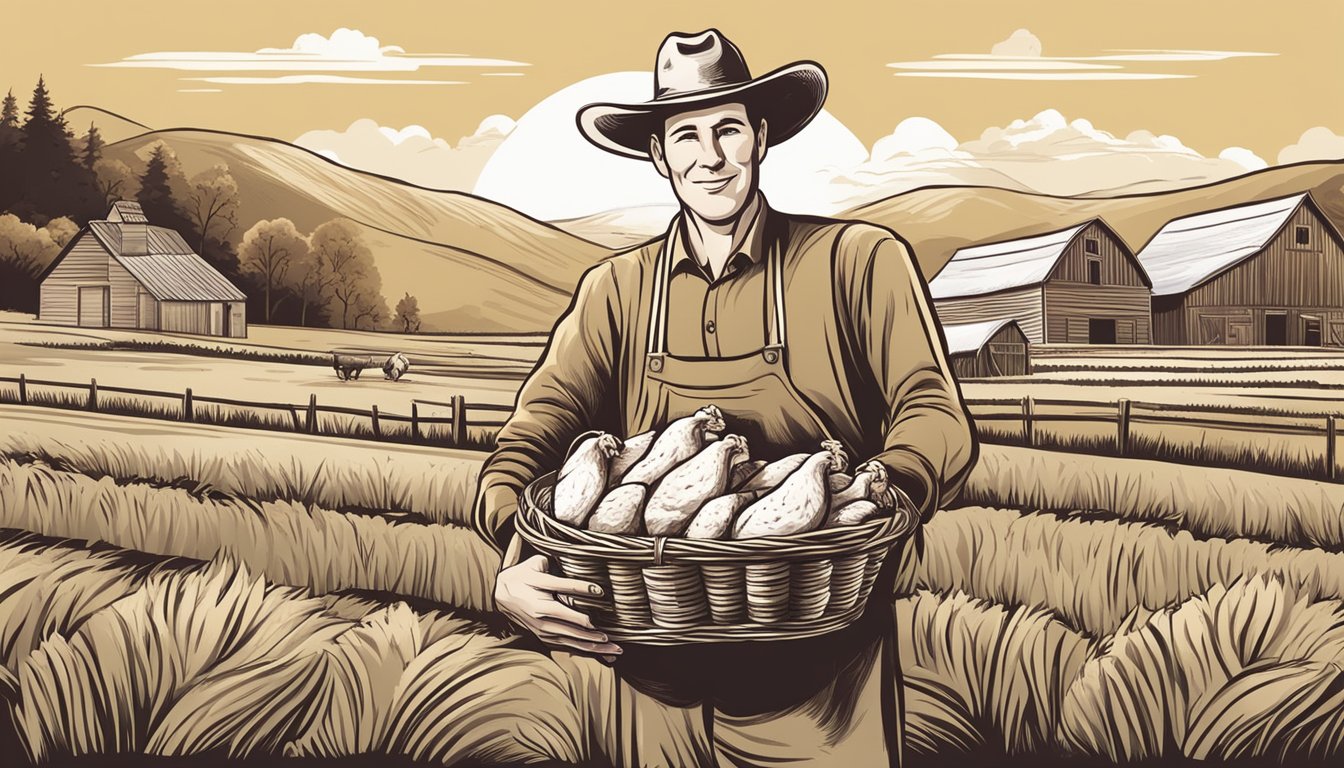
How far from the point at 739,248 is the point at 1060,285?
1448 millimetres

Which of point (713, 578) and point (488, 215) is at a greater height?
point (488, 215)

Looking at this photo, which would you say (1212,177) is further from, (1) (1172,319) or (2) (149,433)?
(2) (149,433)

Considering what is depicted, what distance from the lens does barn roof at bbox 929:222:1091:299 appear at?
3.40 m

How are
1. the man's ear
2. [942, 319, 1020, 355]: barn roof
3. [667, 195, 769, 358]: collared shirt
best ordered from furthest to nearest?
1. [942, 319, 1020, 355]: barn roof
2. the man's ear
3. [667, 195, 769, 358]: collared shirt

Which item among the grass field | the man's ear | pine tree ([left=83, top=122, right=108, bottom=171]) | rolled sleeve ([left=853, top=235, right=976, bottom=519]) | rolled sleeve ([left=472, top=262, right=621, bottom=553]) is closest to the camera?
rolled sleeve ([left=853, top=235, right=976, bottom=519])

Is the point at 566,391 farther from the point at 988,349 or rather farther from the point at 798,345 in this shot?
the point at 988,349

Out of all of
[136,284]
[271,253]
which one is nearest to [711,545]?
[271,253]

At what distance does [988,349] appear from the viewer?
3.41m

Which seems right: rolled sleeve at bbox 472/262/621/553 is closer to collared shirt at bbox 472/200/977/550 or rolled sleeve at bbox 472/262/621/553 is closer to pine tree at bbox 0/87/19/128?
collared shirt at bbox 472/200/977/550

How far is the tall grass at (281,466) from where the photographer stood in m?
3.39

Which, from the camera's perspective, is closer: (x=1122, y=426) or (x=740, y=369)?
(x=740, y=369)

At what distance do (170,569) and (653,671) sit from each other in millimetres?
1953

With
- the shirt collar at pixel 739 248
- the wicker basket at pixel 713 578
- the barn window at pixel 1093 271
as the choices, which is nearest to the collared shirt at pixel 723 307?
the shirt collar at pixel 739 248

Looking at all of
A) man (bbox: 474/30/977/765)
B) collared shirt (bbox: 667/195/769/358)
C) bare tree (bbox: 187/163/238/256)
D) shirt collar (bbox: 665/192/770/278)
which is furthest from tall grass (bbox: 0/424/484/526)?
shirt collar (bbox: 665/192/770/278)
